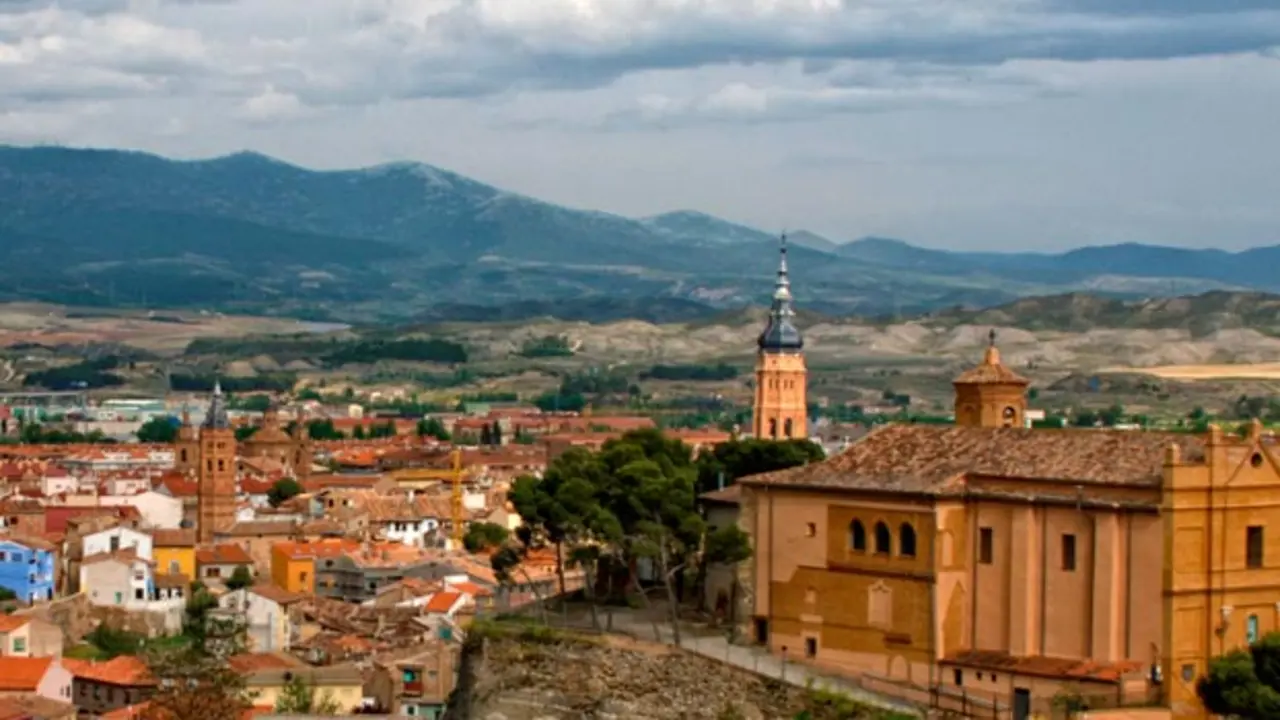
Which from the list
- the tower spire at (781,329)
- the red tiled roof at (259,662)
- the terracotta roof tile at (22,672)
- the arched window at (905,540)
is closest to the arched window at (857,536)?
the arched window at (905,540)

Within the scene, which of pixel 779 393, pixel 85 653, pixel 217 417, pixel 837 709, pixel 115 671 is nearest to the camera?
pixel 837 709

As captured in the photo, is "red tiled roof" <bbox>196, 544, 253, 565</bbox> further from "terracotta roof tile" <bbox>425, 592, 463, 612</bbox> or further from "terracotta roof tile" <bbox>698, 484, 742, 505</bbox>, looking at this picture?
"terracotta roof tile" <bbox>698, 484, 742, 505</bbox>

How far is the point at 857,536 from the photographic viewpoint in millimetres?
44875

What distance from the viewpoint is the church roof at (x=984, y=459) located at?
1654 inches

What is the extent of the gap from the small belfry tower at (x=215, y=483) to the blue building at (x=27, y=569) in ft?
44.3

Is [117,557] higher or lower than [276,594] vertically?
higher

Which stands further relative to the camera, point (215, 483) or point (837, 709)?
point (215, 483)

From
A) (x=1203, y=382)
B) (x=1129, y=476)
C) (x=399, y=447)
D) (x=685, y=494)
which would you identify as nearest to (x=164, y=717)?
(x=685, y=494)

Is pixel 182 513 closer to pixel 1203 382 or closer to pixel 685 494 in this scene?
pixel 685 494

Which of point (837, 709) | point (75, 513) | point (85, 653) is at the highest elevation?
point (837, 709)

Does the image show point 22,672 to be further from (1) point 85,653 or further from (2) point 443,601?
(2) point 443,601

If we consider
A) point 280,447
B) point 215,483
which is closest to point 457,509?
point 215,483

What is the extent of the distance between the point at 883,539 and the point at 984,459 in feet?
6.36

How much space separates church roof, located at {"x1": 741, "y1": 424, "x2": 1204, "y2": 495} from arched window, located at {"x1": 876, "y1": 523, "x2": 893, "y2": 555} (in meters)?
0.58
